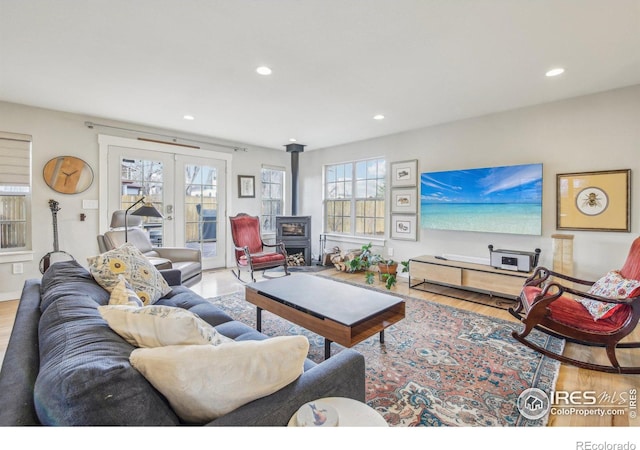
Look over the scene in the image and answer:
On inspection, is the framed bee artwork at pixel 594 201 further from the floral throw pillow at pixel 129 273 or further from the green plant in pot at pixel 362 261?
the floral throw pillow at pixel 129 273

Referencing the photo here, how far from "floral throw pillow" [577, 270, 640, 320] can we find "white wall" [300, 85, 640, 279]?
0.91 metres

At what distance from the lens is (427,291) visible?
13.0 feet

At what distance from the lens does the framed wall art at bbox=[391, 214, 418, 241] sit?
181 inches

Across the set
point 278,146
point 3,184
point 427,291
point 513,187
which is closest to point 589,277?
point 513,187

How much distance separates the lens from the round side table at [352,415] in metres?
0.88

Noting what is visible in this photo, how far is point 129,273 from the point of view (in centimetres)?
202

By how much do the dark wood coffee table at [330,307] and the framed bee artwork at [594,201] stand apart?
7.94 feet

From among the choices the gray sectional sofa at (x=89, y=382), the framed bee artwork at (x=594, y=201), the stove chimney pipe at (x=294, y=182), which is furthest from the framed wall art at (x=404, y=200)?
the gray sectional sofa at (x=89, y=382)

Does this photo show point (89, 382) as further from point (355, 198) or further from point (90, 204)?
point (355, 198)

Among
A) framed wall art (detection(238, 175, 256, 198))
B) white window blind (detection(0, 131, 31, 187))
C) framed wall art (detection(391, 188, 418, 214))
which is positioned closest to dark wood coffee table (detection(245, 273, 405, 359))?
framed wall art (detection(391, 188, 418, 214))

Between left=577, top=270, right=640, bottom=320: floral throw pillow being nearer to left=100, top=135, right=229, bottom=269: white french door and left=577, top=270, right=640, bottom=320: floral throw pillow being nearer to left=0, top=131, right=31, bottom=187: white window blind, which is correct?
left=100, top=135, right=229, bottom=269: white french door

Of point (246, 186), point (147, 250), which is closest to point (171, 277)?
point (147, 250)
